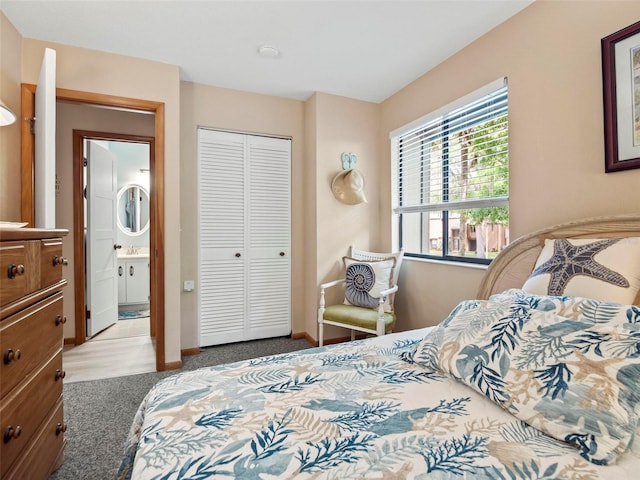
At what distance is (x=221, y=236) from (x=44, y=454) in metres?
2.06

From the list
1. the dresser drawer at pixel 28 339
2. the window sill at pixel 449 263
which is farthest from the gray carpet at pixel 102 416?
the window sill at pixel 449 263

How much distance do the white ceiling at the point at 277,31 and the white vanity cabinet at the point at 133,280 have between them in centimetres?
333

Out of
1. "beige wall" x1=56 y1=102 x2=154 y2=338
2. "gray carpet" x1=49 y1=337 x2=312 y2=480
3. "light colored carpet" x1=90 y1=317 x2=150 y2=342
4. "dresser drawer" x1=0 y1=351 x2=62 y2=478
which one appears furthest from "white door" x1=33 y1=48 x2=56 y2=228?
"light colored carpet" x1=90 y1=317 x2=150 y2=342

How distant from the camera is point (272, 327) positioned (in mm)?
3428

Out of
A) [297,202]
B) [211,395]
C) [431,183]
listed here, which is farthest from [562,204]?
[297,202]

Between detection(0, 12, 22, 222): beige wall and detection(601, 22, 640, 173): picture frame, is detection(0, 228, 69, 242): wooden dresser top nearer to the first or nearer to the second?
detection(0, 12, 22, 222): beige wall

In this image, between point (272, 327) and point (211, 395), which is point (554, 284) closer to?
point (211, 395)

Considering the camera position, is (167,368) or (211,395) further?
(167,368)

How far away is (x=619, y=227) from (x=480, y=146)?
1153mm

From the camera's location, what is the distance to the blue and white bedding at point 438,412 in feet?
2.38

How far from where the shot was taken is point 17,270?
116 centimetres

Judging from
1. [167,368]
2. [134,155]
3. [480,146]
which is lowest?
[167,368]

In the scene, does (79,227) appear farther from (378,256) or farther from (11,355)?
(378,256)

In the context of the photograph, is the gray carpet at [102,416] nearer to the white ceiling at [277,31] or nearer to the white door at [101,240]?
the white door at [101,240]
